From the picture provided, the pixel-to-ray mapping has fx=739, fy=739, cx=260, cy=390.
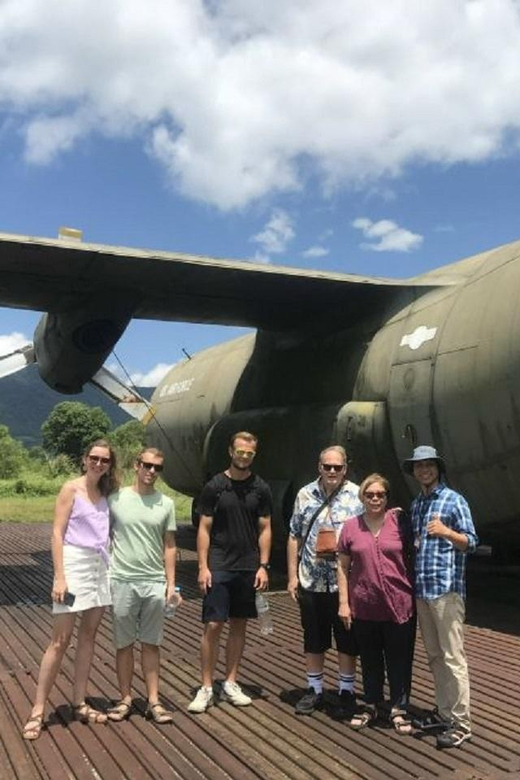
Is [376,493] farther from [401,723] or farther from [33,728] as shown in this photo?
[33,728]

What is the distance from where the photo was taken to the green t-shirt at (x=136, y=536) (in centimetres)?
533

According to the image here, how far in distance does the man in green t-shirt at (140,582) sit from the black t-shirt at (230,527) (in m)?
0.40

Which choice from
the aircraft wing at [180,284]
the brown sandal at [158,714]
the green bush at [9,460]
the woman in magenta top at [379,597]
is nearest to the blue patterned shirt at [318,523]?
the woman in magenta top at [379,597]

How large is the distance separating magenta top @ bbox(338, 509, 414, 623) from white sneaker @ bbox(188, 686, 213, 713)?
1275 mm

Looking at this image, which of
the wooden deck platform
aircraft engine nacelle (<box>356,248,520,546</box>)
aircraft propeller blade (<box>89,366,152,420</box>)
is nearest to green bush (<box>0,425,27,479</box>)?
aircraft propeller blade (<box>89,366,152,420</box>)

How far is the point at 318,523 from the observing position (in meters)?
5.70

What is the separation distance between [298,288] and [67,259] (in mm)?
3364

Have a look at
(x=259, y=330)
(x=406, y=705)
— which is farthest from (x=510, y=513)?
(x=259, y=330)

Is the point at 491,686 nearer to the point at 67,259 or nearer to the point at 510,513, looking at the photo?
the point at 510,513

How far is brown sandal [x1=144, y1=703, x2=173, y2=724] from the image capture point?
A: 17.1 ft

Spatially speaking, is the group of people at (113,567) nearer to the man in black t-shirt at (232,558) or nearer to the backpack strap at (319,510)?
the man in black t-shirt at (232,558)

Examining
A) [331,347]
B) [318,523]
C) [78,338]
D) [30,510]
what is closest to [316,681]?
[318,523]

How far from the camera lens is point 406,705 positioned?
5.18 meters

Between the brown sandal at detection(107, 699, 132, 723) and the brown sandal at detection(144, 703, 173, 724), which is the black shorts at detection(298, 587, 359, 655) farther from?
the brown sandal at detection(107, 699, 132, 723)
